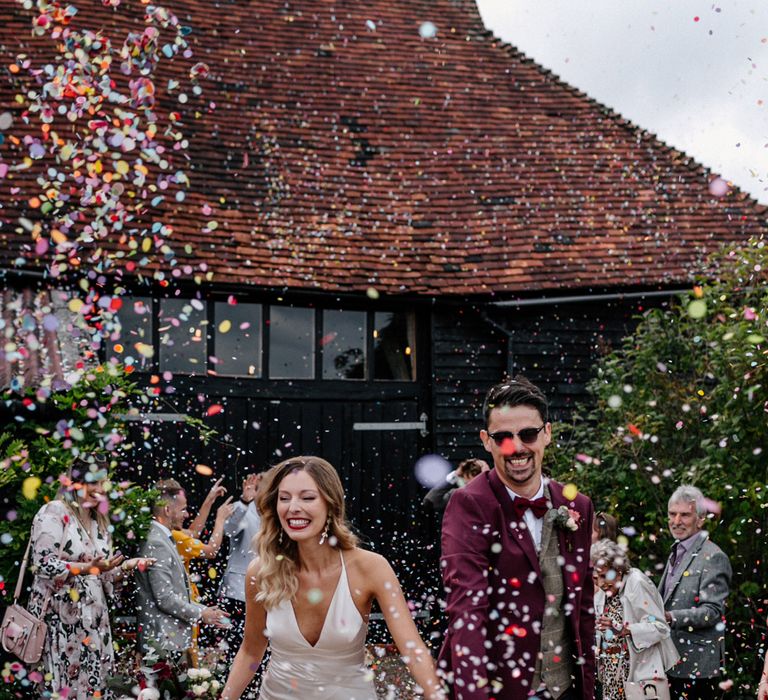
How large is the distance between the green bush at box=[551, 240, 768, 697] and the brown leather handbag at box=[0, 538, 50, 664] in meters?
4.38

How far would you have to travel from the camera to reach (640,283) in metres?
13.3

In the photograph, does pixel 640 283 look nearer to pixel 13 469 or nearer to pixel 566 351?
pixel 566 351

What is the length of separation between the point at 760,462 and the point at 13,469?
525cm

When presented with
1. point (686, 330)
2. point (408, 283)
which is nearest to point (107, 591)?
point (686, 330)

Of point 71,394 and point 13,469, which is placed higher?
point 71,394

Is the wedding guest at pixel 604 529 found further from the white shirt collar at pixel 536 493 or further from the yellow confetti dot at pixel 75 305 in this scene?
the yellow confetti dot at pixel 75 305

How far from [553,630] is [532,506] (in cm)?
44

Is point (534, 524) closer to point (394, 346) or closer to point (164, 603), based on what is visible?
point (164, 603)

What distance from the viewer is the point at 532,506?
376 cm

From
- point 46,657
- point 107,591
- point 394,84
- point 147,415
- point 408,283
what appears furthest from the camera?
point 394,84

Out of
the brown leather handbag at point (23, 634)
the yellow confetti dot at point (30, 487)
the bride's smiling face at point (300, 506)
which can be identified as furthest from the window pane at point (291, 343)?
the bride's smiling face at point (300, 506)

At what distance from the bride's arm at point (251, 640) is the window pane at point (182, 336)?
28.3 ft

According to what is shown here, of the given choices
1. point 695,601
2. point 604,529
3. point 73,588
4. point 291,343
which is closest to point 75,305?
point 291,343

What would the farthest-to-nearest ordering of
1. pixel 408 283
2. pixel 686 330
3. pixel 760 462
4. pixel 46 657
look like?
pixel 408 283 < pixel 686 330 < pixel 760 462 < pixel 46 657
